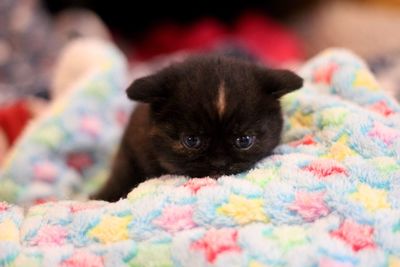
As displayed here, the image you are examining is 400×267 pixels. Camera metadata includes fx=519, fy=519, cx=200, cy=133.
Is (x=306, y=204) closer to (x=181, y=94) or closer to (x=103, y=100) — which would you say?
(x=181, y=94)

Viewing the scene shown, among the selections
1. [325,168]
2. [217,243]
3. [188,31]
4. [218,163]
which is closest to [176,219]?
[217,243]

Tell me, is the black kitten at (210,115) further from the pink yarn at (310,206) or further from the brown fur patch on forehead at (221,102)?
the pink yarn at (310,206)

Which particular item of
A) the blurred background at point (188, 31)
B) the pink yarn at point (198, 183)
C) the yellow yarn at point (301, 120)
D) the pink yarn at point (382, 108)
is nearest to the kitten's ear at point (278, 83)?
the yellow yarn at point (301, 120)

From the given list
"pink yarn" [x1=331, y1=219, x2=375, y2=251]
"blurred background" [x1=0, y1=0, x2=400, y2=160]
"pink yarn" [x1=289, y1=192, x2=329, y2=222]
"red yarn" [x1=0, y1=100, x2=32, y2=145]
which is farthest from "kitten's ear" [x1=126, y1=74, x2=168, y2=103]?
"blurred background" [x1=0, y1=0, x2=400, y2=160]

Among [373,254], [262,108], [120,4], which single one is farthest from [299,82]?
[120,4]

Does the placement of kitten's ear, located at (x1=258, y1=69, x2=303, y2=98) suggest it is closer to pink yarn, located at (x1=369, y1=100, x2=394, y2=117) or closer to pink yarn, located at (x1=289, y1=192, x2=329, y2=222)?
pink yarn, located at (x1=369, y1=100, x2=394, y2=117)

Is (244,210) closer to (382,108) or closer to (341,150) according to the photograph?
(341,150)
